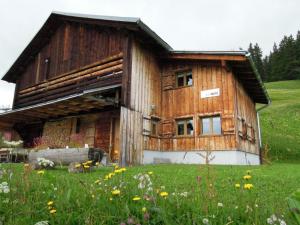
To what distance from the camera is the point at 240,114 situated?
15344 mm

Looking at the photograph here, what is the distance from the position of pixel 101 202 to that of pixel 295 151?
21.5 meters

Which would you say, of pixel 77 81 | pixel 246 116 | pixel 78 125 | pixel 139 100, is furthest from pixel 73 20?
pixel 246 116

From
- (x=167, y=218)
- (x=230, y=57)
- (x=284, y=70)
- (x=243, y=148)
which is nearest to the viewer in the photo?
(x=167, y=218)

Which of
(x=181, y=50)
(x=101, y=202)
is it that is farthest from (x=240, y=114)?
(x=101, y=202)

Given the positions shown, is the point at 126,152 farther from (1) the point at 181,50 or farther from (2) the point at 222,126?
(1) the point at 181,50

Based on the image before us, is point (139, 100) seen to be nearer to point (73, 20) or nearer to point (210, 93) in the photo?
point (210, 93)

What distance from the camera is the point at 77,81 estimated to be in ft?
54.0

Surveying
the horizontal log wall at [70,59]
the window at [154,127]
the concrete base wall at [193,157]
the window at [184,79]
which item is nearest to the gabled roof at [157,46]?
the horizontal log wall at [70,59]

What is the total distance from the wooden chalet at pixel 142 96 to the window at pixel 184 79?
0.05 meters

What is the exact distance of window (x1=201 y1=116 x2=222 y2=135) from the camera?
14109 mm

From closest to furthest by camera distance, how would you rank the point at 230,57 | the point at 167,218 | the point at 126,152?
the point at 167,218
the point at 126,152
the point at 230,57

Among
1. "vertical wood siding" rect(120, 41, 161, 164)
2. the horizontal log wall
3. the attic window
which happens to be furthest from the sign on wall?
the attic window

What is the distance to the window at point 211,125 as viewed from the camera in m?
14.1

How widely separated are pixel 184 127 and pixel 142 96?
2.67m
